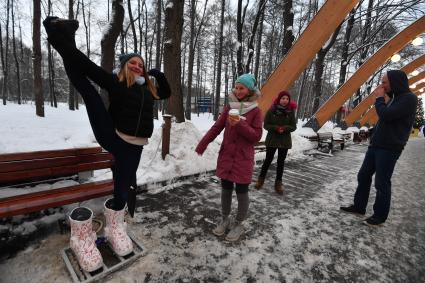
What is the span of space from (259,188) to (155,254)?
2.68m

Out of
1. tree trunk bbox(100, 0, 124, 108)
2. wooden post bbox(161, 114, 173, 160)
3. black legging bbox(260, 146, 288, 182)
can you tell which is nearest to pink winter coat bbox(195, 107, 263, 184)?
black legging bbox(260, 146, 288, 182)

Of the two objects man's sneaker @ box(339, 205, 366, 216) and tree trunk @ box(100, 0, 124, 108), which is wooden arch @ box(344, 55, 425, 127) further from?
tree trunk @ box(100, 0, 124, 108)

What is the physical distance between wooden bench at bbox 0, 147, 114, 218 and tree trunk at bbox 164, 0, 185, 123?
9.83 ft

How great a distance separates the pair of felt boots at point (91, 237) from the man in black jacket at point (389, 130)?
318 cm

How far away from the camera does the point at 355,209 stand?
375 cm

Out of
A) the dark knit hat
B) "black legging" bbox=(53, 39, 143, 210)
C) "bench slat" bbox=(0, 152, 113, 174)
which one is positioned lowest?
"bench slat" bbox=(0, 152, 113, 174)

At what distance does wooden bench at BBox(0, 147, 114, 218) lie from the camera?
2180 mm

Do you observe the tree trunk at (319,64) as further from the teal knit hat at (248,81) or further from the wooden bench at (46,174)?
the wooden bench at (46,174)

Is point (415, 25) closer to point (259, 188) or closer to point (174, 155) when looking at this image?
point (259, 188)

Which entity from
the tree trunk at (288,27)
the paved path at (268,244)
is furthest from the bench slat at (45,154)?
the tree trunk at (288,27)

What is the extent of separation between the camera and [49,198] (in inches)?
91.4

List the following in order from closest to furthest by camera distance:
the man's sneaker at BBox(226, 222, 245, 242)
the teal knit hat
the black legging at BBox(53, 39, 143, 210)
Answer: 1. the black legging at BBox(53, 39, 143, 210)
2. the teal knit hat
3. the man's sneaker at BBox(226, 222, 245, 242)

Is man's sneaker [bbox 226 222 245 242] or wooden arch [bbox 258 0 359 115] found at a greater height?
wooden arch [bbox 258 0 359 115]

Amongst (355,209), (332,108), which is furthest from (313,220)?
(332,108)
